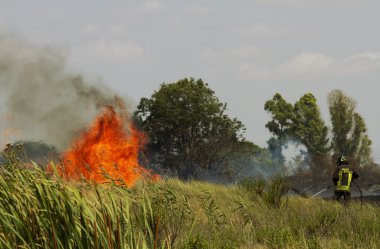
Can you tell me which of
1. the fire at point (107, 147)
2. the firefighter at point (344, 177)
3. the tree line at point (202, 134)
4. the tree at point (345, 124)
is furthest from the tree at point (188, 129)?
the firefighter at point (344, 177)

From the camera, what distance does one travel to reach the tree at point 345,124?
Result: 1688 inches

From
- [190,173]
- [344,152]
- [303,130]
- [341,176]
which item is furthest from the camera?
[303,130]

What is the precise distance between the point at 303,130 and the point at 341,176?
35117 mm

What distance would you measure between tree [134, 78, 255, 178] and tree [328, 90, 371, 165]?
7.52 meters

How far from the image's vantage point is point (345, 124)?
42.8 m

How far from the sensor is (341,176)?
1384 centimetres

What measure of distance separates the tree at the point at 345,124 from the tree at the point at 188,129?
24.7ft

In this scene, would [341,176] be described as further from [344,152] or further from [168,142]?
[344,152]

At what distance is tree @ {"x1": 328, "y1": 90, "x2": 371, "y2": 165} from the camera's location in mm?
42875

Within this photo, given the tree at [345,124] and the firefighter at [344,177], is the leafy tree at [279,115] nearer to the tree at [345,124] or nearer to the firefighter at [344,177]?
the tree at [345,124]

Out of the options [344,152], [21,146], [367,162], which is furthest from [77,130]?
[21,146]

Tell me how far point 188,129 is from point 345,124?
40.8 ft

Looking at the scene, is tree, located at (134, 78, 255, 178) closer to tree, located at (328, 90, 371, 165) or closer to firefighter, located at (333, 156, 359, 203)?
tree, located at (328, 90, 371, 165)

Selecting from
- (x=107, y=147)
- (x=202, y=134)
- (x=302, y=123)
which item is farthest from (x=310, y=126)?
(x=107, y=147)
